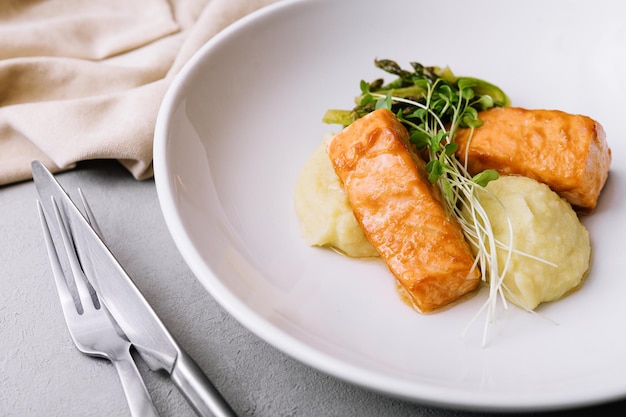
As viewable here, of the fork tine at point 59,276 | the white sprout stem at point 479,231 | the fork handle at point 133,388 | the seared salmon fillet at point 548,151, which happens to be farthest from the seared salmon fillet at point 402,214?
the fork tine at point 59,276

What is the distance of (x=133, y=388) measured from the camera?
2.17 metres

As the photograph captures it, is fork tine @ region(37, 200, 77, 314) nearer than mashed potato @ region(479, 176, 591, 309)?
No

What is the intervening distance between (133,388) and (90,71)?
217 centimetres

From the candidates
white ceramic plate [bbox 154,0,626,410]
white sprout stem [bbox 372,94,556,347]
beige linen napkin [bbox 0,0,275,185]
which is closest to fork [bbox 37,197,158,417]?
white ceramic plate [bbox 154,0,626,410]

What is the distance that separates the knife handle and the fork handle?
191 millimetres

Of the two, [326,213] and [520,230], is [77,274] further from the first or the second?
[520,230]

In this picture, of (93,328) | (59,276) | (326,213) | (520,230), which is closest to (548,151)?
(520,230)

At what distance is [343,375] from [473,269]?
77cm

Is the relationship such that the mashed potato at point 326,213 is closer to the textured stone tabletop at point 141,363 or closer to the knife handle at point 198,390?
the textured stone tabletop at point 141,363

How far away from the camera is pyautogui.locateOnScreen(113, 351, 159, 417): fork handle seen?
2.12m

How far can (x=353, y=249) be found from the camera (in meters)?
2.55

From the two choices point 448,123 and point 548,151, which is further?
point 448,123

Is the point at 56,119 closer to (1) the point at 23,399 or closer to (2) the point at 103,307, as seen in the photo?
(2) the point at 103,307

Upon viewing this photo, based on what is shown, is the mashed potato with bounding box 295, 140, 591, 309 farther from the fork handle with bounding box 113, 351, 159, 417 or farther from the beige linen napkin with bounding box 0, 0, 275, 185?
the beige linen napkin with bounding box 0, 0, 275, 185
